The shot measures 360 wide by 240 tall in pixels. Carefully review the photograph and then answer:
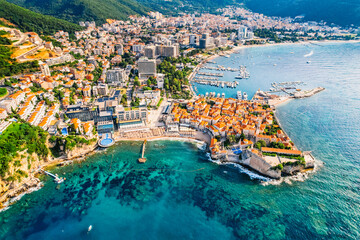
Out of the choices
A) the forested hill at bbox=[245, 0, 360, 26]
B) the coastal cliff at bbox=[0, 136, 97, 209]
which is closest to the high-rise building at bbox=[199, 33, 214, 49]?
the coastal cliff at bbox=[0, 136, 97, 209]

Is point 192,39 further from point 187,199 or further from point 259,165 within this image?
point 187,199

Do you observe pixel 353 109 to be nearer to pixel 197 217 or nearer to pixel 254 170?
pixel 254 170

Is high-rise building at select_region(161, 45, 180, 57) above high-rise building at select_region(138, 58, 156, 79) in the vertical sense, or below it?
above

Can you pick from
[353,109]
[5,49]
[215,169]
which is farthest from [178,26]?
[215,169]

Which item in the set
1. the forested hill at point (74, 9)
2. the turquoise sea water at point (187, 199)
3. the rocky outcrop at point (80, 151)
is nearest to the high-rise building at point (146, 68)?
the turquoise sea water at point (187, 199)

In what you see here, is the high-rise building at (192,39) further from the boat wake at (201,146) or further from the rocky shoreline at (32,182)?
the rocky shoreline at (32,182)

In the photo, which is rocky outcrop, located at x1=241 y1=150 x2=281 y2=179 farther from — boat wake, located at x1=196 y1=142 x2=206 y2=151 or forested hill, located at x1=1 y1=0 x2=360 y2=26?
forested hill, located at x1=1 y1=0 x2=360 y2=26
